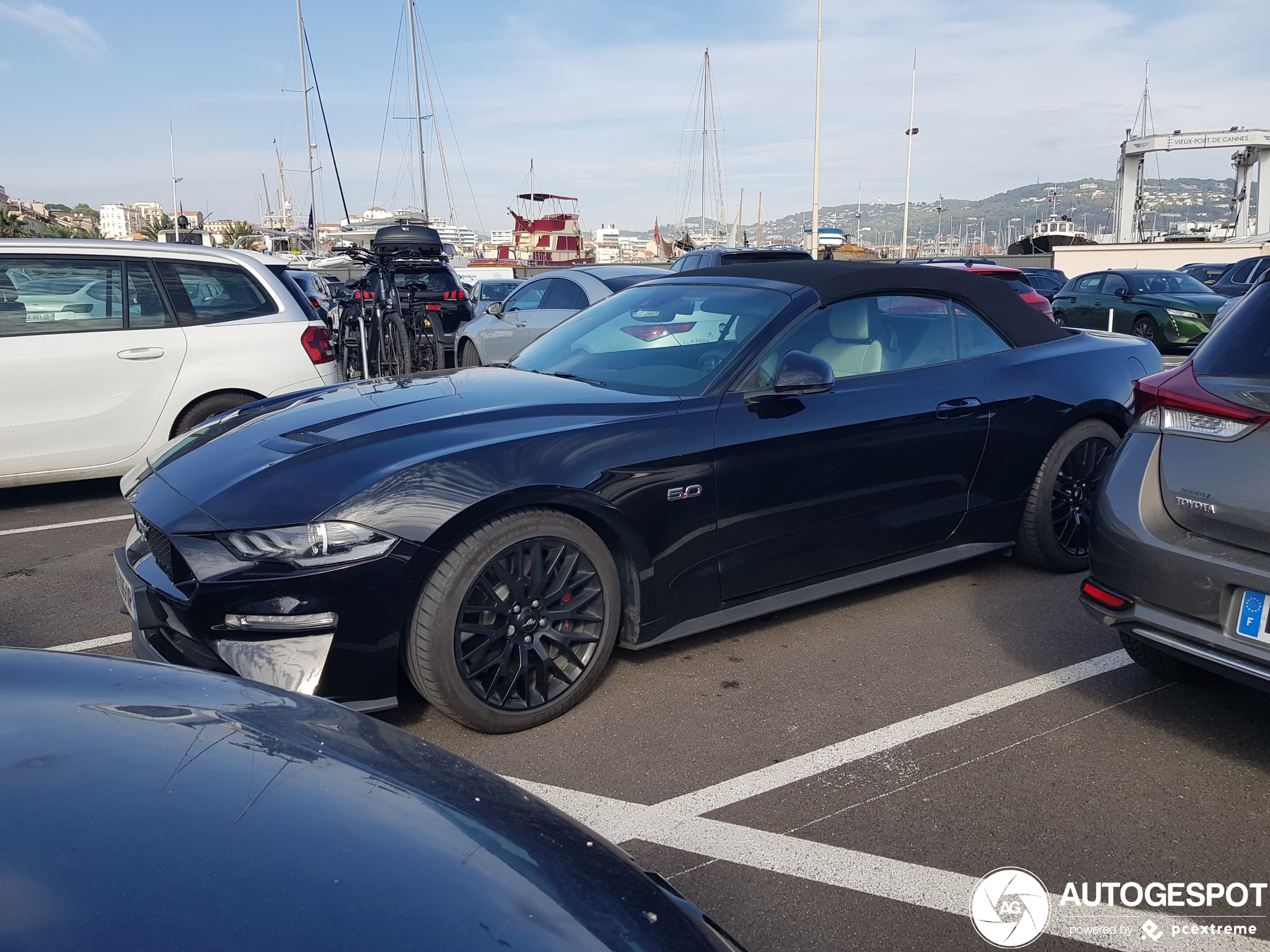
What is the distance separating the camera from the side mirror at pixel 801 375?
357 centimetres

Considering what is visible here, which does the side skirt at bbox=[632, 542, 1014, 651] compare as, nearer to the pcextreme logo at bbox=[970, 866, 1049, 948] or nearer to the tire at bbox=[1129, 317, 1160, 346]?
the pcextreme logo at bbox=[970, 866, 1049, 948]

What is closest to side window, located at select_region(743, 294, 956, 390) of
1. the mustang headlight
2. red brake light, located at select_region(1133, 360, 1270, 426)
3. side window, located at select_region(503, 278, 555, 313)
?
red brake light, located at select_region(1133, 360, 1270, 426)

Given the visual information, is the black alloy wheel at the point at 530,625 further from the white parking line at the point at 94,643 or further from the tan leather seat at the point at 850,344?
the white parking line at the point at 94,643

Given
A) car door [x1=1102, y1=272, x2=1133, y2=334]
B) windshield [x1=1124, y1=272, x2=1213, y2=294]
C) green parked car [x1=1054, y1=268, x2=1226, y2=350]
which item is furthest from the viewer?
car door [x1=1102, y1=272, x2=1133, y2=334]

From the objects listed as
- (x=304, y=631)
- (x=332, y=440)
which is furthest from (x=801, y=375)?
(x=304, y=631)

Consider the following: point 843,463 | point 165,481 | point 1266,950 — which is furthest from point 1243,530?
point 165,481

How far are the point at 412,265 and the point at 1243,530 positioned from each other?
9.10m

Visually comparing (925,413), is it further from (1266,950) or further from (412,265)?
(412,265)

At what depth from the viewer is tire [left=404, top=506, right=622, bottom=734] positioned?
9.77ft

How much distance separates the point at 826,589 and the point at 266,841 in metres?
2.93

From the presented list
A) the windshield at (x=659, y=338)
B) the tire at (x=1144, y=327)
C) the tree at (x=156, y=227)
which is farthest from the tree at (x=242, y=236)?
the windshield at (x=659, y=338)

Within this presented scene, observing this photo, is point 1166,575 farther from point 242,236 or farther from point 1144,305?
point 242,236

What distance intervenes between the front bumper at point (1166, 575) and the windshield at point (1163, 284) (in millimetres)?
15253

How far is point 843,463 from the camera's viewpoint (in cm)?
384
